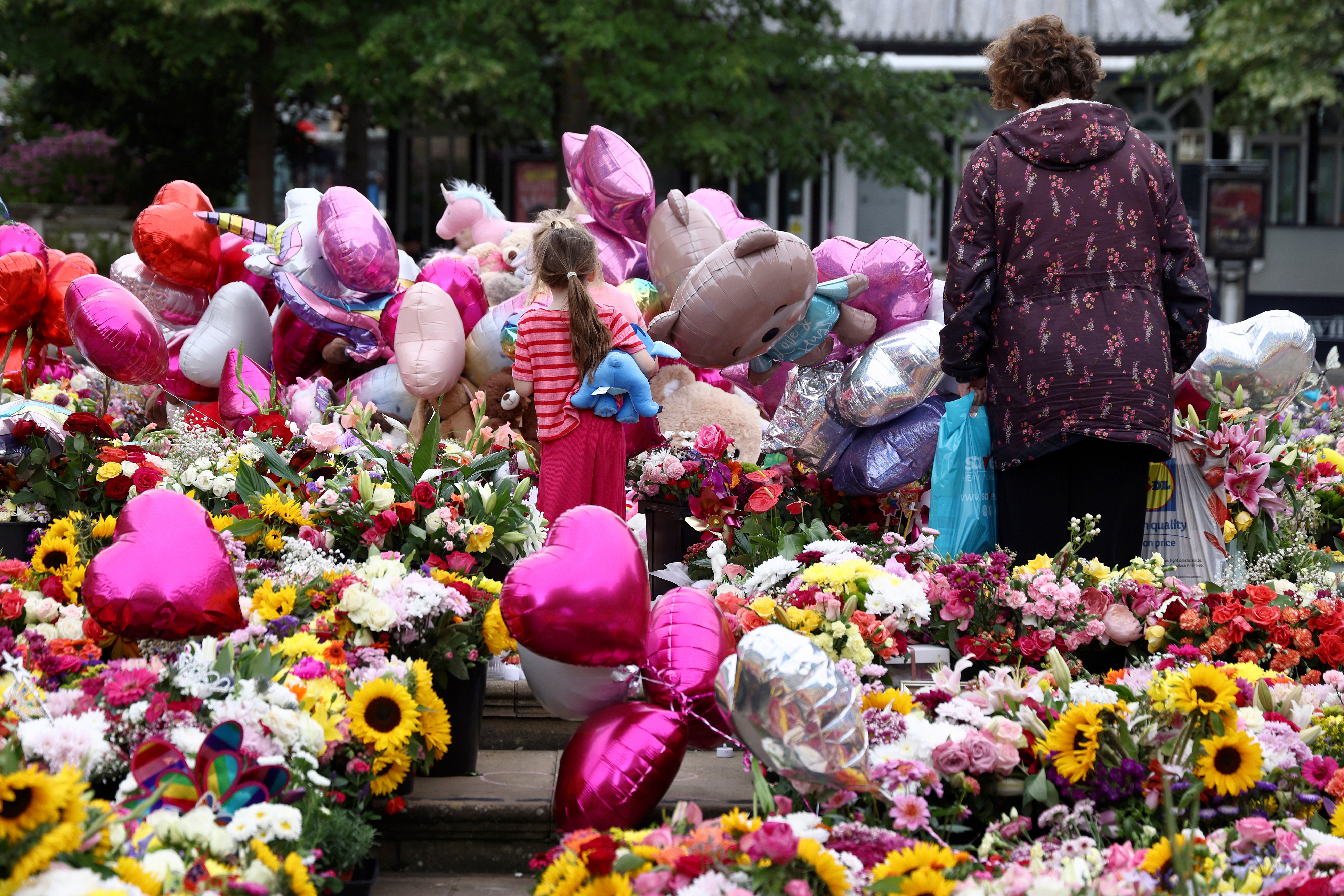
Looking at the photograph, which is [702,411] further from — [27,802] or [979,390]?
[27,802]

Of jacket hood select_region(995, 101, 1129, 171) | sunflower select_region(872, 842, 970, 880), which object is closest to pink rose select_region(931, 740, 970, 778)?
sunflower select_region(872, 842, 970, 880)

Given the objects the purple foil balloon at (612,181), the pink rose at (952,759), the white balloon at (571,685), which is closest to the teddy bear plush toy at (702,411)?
the purple foil balloon at (612,181)

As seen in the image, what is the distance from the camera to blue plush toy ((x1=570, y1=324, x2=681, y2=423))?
12.2 feet

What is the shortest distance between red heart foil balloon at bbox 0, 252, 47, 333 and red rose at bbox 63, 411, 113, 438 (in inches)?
27.2

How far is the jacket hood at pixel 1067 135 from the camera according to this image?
2.87 m

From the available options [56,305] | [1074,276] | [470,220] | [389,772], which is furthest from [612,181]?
[389,772]

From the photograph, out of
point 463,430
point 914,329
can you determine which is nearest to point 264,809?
point 914,329

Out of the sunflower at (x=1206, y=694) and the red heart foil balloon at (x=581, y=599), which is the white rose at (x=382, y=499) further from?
the sunflower at (x=1206, y=694)

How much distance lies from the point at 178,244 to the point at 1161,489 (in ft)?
12.2

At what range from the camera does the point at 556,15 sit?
35.1ft

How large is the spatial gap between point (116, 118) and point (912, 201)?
10863 mm

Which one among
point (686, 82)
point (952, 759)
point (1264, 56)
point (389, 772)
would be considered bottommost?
point (389, 772)

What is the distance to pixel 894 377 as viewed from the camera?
3645mm

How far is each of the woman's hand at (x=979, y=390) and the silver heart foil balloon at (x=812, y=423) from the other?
0.70m
